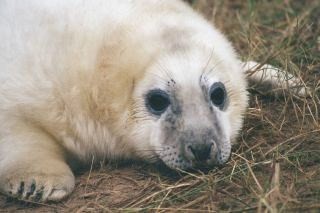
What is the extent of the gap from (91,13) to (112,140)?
74 cm

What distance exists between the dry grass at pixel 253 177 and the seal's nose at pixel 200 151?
0.11 metres

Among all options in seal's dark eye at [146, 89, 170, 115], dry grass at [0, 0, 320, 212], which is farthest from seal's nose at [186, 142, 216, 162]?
seal's dark eye at [146, 89, 170, 115]

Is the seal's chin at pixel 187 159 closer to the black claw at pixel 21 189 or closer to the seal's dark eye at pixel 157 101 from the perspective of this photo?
the seal's dark eye at pixel 157 101

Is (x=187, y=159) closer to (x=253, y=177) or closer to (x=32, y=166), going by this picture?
(x=253, y=177)

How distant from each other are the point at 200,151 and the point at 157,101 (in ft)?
1.31

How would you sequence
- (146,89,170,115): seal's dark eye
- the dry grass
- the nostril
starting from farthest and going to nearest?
(146,89,170,115): seal's dark eye < the nostril < the dry grass

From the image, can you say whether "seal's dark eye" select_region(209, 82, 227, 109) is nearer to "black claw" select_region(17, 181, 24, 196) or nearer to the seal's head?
the seal's head

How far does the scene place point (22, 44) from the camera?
381 cm

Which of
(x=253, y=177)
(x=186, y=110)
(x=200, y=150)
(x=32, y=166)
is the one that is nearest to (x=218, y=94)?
(x=186, y=110)

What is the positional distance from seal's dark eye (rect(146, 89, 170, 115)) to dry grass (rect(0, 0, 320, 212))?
0.35m

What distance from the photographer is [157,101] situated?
3605 mm

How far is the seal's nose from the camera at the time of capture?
3.38 metres

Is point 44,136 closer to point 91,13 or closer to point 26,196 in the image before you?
point 26,196

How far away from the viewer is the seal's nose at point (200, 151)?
3.38 m
